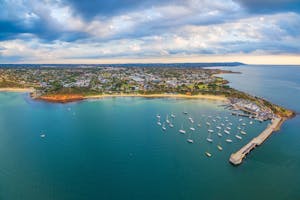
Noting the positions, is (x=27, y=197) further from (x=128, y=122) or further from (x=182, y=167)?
(x=128, y=122)

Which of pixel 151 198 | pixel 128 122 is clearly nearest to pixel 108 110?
pixel 128 122

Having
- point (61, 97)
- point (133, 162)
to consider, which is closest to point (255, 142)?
point (133, 162)

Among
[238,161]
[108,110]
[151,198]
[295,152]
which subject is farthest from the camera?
[108,110]

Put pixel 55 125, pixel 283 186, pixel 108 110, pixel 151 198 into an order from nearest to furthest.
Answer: pixel 151 198
pixel 283 186
pixel 55 125
pixel 108 110

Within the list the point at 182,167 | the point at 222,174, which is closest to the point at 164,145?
the point at 182,167

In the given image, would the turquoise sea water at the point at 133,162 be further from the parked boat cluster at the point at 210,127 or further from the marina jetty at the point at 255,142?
the marina jetty at the point at 255,142

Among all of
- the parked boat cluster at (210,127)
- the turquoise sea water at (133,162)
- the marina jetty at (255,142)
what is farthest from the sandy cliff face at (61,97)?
the marina jetty at (255,142)

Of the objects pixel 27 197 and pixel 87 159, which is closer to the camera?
pixel 27 197

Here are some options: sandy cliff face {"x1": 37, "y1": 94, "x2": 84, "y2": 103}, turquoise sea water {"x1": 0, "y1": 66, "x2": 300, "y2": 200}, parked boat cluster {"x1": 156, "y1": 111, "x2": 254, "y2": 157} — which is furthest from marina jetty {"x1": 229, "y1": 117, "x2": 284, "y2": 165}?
sandy cliff face {"x1": 37, "y1": 94, "x2": 84, "y2": 103}
